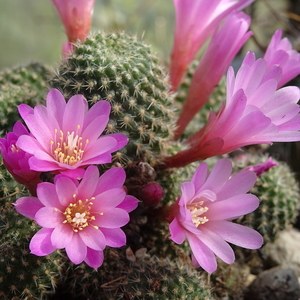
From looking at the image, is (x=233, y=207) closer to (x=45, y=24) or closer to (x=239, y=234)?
(x=239, y=234)

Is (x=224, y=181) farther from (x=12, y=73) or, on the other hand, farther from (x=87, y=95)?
(x=12, y=73)

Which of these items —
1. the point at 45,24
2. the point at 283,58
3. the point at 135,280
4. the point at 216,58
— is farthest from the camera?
the point at 45,24

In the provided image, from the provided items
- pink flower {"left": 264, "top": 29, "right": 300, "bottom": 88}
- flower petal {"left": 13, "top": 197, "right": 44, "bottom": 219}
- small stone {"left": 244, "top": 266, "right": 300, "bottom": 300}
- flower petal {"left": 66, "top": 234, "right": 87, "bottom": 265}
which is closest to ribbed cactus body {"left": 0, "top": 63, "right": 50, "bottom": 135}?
flower petal {"left": 13, "top": 197, "right": 44, "bottom": 219}

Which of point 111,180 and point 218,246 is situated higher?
point 111,180

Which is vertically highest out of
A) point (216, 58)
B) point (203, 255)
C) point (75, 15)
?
point (75, 15)

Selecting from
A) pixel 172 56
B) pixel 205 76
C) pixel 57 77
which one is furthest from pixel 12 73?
pixel 205 76

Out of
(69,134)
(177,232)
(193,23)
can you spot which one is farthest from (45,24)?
(177,232)

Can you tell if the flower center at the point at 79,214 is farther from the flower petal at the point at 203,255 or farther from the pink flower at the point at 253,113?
the pink flower at the point at 253,113

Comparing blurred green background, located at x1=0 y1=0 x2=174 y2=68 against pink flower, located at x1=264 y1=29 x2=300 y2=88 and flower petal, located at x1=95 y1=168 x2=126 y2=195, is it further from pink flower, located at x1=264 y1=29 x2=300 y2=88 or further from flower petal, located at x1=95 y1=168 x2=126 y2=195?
flower petal, located at x1=95 y1=168 x2=126 y2=195

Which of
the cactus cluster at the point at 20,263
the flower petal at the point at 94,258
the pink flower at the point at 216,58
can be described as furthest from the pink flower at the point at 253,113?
the cactus cluster at the point at 20,263

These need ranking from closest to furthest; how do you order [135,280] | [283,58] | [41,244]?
1. [41,244]
2. [135,280]
3. [283,58]
